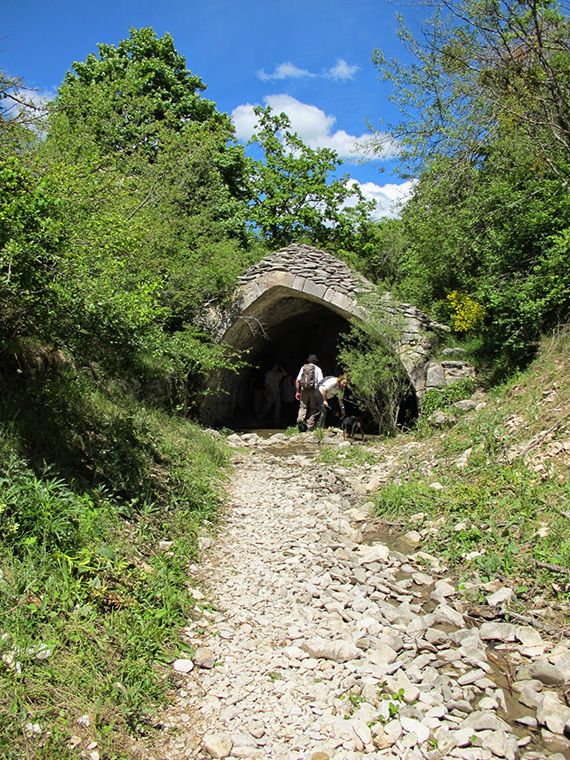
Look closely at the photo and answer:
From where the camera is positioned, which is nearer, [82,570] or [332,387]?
[82,570]

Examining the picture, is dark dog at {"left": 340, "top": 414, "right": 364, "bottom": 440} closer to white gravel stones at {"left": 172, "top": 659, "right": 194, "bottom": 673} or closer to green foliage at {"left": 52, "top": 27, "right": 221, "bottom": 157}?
white gravel stones at {"left": 172, "top": 659, "right": 194, "bottom": 673}

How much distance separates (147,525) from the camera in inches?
183

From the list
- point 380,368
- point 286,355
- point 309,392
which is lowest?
point 309,392

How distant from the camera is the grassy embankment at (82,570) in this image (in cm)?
257

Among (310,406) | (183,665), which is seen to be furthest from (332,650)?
(310,406)

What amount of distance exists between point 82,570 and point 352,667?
67.3 inches

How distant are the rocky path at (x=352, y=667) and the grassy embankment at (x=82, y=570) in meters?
0.26

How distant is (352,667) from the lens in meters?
3.18

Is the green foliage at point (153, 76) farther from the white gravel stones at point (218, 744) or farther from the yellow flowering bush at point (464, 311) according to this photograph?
the white gravel stones at point (218, 744)

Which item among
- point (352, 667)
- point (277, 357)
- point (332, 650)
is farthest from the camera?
point (277, 357)

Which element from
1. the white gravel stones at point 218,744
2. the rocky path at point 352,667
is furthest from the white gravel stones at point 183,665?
the white gravel stones at point 218,744

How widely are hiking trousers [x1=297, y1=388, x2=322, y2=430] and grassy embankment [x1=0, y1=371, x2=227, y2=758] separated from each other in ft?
17.7

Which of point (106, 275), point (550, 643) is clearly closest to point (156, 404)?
point (106, 275)

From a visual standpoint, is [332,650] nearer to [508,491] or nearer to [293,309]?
[508,491]
